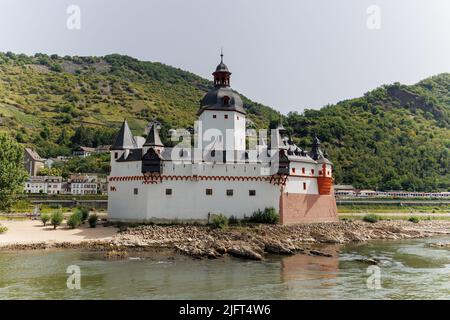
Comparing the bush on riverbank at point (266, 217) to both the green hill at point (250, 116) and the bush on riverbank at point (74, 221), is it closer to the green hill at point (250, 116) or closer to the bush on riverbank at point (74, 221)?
the bush on riverbank at point (74, 221)

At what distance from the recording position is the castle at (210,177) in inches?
1666

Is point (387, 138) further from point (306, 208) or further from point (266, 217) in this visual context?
Result: point (266, 217)

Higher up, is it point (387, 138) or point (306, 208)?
point (387, 138)

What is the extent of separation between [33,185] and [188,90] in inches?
4165

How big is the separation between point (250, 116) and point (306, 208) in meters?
107

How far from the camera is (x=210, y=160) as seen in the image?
A: 4319 cm

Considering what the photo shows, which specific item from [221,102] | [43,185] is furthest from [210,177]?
[43,185]

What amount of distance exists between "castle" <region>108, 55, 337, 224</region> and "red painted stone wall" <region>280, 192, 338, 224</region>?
0.33ft

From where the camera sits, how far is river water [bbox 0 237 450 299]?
73.4 ft

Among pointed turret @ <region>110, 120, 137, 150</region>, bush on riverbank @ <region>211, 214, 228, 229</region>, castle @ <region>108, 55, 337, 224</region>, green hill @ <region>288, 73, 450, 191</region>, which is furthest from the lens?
green hill @ <region>288, 73, 450, 191</region>

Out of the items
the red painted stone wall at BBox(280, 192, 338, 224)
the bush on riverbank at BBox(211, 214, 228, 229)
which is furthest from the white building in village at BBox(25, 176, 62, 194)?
the red painted stone wall at BBox(280, 192, 338, 224)

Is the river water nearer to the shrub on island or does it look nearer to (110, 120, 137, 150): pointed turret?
the shrub on island

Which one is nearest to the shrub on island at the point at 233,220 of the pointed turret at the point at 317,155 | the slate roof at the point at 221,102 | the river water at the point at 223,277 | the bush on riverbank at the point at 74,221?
the river water at the point at 223,277

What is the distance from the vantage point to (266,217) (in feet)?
139
